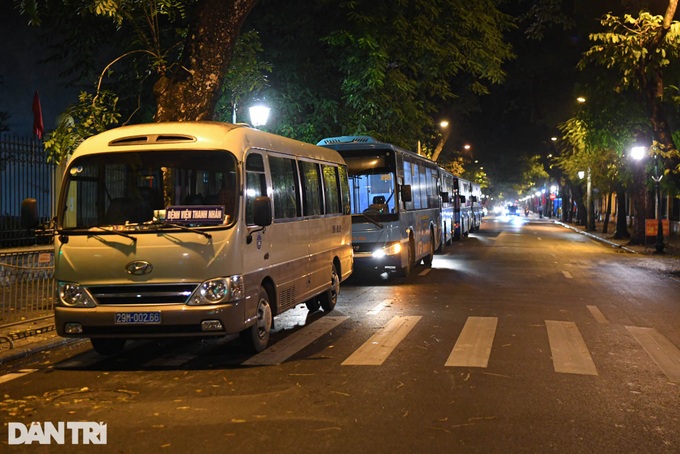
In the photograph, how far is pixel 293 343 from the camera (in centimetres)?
1067

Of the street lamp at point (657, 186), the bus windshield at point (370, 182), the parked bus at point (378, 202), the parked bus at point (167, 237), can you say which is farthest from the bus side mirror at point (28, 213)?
the street lamp at point (657, 186)

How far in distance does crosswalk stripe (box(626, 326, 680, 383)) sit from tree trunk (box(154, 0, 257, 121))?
8.58 meters

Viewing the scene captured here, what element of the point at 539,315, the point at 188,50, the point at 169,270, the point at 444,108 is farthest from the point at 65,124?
the point at 444,108

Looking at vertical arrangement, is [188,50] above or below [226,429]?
above

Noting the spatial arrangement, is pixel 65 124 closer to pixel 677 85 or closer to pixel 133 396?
pixel 133 396

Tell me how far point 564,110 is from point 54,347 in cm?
4277

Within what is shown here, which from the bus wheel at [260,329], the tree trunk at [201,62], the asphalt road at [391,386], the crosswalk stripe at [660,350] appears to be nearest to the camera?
the asphalt road at [391,386]

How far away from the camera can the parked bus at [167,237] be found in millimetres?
8914

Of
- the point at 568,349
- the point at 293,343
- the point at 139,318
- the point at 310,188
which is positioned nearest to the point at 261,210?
the point at 139,318

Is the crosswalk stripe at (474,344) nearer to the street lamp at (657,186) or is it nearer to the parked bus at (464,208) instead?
the street lamp at (657,186)

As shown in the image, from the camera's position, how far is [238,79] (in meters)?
18.5

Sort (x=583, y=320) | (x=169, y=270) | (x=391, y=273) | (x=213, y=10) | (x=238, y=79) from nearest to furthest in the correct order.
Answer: (x=169, y=270)
(x=583, y=320)
(x=213, y=10)
(x=238, y=79)
(x=391, y=273)

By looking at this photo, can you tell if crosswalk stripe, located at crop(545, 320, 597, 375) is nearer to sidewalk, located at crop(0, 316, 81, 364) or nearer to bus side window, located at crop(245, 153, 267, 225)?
bus side window, located at crop(245, 153, 267, 225)

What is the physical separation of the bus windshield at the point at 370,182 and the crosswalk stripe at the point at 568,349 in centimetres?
712
